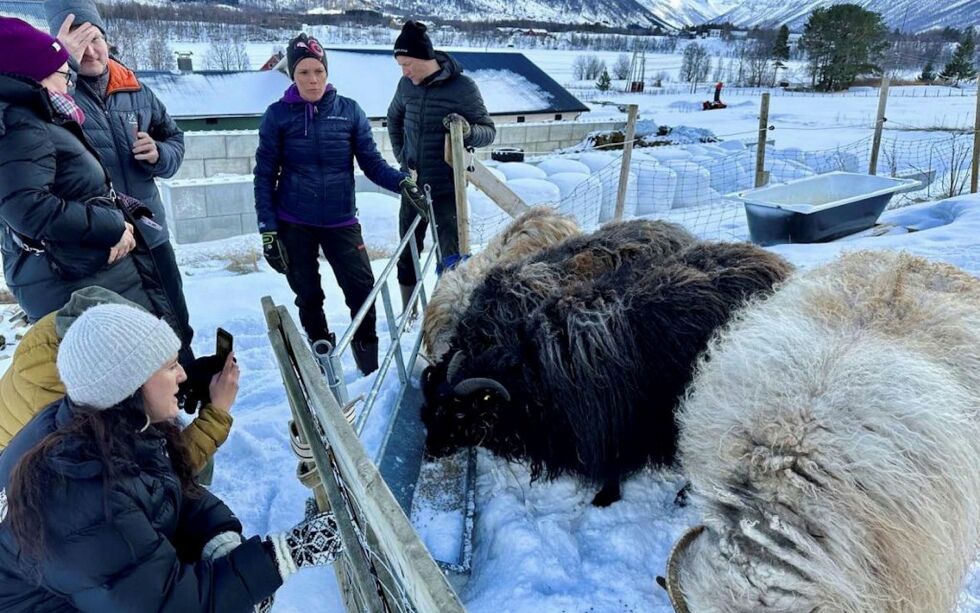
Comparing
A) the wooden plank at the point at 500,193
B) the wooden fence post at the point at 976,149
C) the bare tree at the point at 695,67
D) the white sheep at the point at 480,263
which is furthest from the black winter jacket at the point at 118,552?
the bare tree at the point at 695,67

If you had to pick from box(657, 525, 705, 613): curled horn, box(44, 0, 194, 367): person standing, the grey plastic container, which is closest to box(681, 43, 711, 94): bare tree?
the grey plastic container

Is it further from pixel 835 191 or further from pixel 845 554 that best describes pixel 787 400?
pixel 835 191

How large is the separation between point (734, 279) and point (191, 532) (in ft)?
8.40

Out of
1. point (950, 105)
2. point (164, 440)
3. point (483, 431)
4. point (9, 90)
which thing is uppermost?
point (950, 105)

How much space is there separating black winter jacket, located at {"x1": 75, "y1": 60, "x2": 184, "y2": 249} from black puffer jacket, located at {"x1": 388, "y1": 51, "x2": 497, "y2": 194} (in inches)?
68.3

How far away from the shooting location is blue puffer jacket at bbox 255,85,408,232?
3.47m

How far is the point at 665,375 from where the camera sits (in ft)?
9.34

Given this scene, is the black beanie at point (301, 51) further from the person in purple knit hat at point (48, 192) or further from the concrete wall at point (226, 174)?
the concrete wall at point (226, 174)

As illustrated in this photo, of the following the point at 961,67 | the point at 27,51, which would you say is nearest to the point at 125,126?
the point at 27,51

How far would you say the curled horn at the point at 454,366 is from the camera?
9.89 feet

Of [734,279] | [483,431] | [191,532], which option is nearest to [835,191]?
[734,279]

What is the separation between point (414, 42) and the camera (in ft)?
13.4

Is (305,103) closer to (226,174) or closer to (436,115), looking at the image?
(436,115)

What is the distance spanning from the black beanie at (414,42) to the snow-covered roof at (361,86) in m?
17.3
